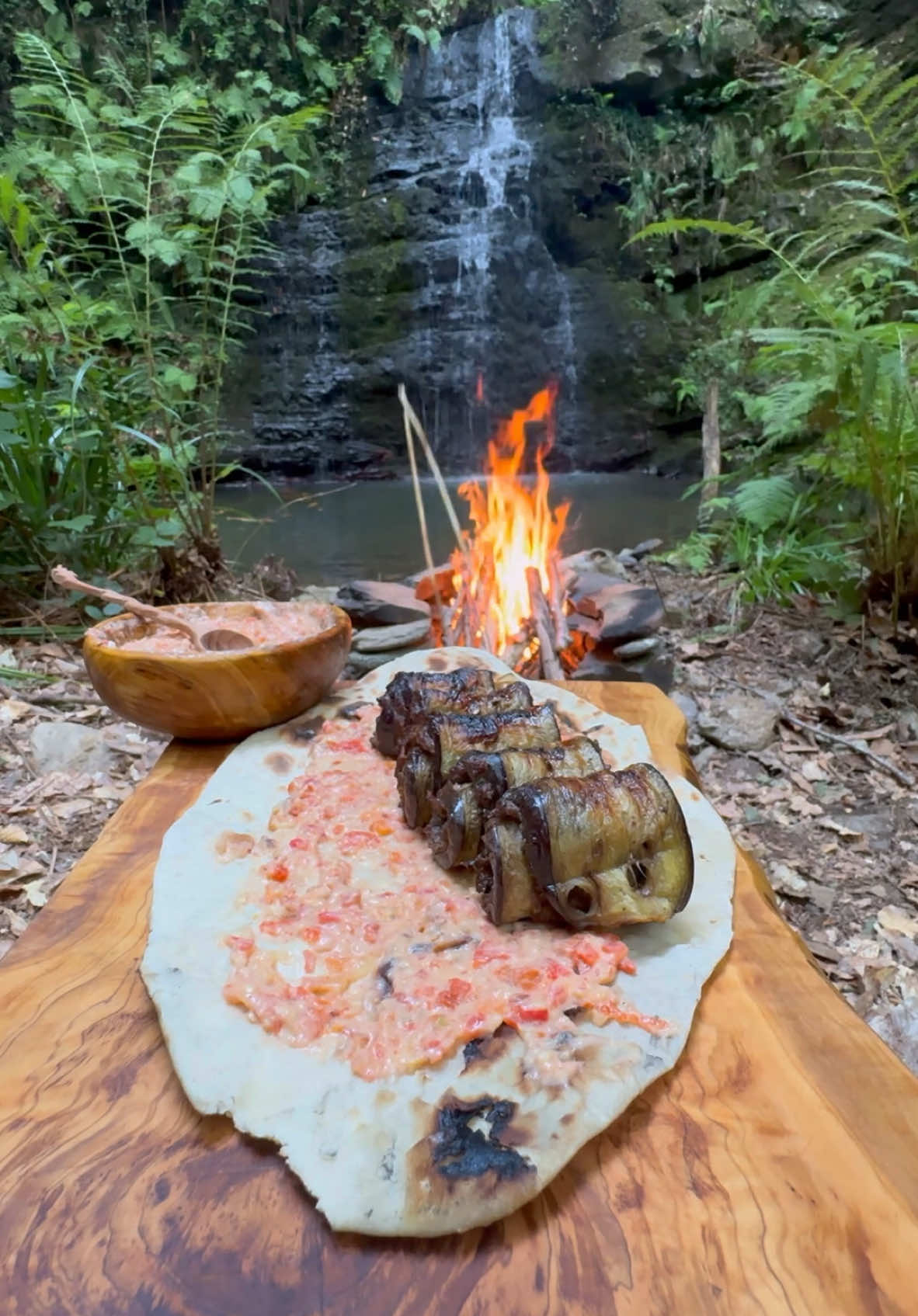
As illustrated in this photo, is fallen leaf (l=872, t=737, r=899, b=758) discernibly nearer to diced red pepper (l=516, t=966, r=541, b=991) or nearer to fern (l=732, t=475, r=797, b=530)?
fern (l=732, t=475, r=797, b=530)

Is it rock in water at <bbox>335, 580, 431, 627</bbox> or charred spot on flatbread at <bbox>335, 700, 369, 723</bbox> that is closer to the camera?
charred spot on flatbread at <bbox>335, 700, 369, 723</bbox>

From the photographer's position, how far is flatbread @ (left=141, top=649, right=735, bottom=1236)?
0.81m

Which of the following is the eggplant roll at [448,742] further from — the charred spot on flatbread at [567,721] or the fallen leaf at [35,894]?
the fallen leaf at [35,894]

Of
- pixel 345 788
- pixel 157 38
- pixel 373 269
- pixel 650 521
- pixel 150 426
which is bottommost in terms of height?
pixel 650 521

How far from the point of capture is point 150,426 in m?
4.53

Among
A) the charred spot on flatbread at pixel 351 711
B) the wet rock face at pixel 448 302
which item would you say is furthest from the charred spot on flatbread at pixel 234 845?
the wet rock face at pixel 448 302

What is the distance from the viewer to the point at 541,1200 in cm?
83

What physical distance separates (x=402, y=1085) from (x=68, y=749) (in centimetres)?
242

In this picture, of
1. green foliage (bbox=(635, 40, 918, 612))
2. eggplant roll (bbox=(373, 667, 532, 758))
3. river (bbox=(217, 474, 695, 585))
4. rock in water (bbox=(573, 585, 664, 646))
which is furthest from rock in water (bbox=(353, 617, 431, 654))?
green foliage (bbox=(635, 40, 918, 612))

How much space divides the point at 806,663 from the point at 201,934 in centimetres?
337

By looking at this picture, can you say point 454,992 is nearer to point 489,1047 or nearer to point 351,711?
point 489,1047

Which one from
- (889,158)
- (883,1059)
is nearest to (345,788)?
(883,1059)

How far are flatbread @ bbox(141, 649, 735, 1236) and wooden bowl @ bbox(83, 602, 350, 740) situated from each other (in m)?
0.46

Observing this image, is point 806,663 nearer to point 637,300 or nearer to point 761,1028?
point 761,1028
